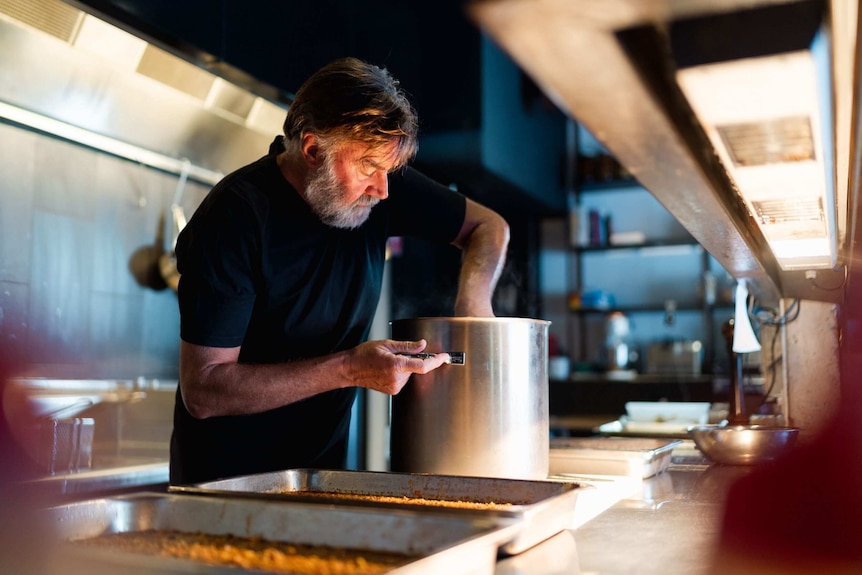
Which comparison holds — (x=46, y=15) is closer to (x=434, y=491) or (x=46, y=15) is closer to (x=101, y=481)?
(x=101, y=481)

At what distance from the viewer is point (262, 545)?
0.74 meters

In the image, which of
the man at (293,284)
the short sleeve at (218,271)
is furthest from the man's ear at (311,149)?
the short sleeve at (218,271)

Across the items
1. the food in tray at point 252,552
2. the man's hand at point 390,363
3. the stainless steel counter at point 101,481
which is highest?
the man's hand at point 390,363

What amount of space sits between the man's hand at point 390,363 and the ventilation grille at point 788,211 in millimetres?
480

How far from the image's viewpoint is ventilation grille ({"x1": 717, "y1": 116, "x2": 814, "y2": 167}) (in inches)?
28.6

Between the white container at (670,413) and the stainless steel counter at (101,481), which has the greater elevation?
the white container at (670,413)

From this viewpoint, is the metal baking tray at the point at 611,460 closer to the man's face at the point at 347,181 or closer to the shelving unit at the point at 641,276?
the man's face at the point at 347,181

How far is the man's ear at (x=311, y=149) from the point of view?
1.31 meters

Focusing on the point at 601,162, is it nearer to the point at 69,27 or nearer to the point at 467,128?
the point at 467,128

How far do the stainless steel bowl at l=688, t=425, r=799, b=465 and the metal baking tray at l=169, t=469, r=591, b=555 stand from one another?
0.69m

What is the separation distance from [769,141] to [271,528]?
608 mm

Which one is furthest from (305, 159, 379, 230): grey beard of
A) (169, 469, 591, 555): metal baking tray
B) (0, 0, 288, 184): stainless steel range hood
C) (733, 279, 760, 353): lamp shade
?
(0, 0, 288, 184): stainless steel range hood

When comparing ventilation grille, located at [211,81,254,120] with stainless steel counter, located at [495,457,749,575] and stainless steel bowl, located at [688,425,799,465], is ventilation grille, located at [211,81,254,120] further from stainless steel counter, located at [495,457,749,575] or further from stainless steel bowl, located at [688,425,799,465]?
stainless steel counter, located at [495,457,749,575]

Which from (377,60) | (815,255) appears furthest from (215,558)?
(377,60)
